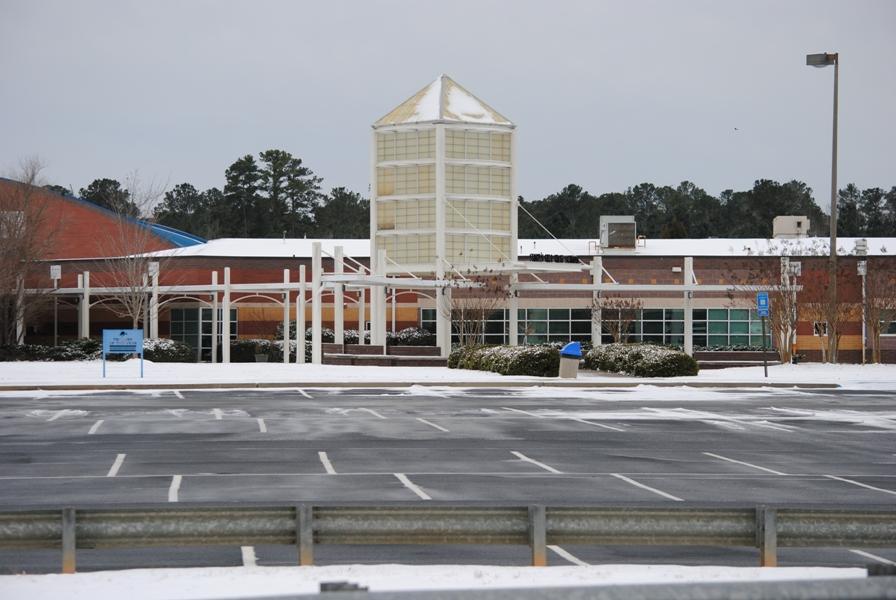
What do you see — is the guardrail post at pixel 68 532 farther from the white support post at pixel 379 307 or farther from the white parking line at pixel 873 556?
the white support post at pixel 379 307

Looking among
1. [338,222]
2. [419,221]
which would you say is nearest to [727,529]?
[419,221]

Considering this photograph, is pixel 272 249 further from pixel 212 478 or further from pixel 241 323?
pixel 212 478

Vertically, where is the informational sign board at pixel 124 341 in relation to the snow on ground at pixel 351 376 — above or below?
above

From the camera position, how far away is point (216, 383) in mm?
35406

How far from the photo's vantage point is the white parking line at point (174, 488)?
13.9 metres

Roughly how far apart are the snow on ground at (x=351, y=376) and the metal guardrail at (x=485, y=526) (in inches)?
1005

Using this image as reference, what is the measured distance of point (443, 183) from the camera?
5012 centimetres

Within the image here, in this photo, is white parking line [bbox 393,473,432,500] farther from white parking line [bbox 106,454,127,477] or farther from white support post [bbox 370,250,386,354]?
white support post [bbox 370,250,386,354]

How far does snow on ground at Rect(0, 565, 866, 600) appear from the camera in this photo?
900 cm

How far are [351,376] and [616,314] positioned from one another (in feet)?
71.0

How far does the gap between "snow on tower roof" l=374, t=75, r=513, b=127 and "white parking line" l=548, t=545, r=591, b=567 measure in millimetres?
39718

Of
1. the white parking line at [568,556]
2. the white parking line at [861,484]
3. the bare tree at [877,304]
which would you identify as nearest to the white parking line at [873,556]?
the white parking line at [568,556]

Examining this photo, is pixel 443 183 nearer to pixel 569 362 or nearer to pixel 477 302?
pixel 477 302

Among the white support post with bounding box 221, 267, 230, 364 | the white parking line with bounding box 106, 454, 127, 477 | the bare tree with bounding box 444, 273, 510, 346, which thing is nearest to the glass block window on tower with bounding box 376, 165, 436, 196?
the bare tree with bounding box 444, 273, 510, 346
